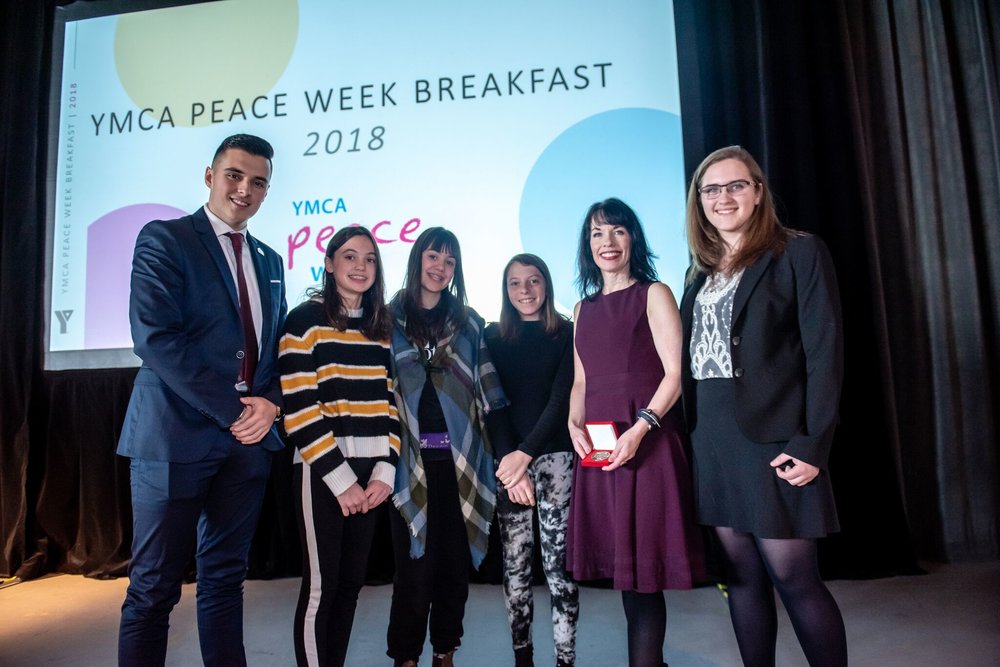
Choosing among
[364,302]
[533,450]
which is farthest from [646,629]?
[364,302]

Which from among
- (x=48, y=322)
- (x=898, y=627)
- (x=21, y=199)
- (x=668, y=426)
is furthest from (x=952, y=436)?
(x=21, y=199)

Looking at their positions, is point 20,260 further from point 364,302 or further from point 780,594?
point 780,594

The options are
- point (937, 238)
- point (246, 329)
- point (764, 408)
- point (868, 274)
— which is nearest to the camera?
point (764, 408)

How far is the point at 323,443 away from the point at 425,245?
67 cm

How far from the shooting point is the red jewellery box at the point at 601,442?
1.52 meters

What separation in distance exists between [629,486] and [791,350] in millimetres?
494

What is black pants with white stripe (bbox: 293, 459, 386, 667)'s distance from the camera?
1.55m

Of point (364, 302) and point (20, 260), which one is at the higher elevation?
point (20, 260)

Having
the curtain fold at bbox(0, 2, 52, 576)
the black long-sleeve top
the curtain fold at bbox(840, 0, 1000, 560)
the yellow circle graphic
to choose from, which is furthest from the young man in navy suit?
the curtain fold at bbox(840, 0, 1000, 560)

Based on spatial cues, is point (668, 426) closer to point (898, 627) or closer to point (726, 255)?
point (726, 255)

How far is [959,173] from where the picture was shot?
3.04m

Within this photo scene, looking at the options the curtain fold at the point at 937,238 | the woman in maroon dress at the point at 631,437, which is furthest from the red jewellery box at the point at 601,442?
the curtain fold at the point at 937,238

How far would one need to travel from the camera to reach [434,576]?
1778 millimetres

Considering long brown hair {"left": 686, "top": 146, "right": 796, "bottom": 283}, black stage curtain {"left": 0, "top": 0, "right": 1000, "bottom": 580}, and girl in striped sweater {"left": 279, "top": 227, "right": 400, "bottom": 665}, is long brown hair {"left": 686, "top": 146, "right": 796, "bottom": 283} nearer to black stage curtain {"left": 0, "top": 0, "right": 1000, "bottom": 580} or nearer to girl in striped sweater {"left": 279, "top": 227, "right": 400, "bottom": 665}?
girl in striped sweater {"left": 279, "top": 227, "right": 400, "bottom": 665}
